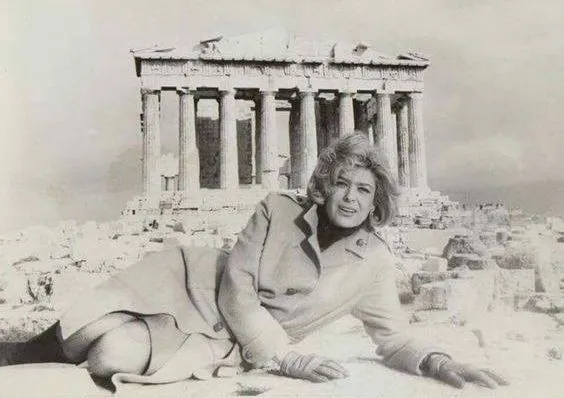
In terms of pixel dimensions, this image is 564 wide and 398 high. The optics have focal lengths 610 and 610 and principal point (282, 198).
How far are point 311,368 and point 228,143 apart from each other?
21595 mm

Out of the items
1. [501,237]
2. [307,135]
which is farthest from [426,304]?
[307,135]

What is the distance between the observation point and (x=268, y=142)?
25156 mm

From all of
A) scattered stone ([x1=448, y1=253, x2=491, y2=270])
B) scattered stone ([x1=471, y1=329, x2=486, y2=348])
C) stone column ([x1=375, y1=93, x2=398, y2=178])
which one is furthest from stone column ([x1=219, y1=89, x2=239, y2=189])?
scattered stone ([x1=471, y1=329, x2=486, y2=348])

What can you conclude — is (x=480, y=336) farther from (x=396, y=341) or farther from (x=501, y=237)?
(x=501, y=237)

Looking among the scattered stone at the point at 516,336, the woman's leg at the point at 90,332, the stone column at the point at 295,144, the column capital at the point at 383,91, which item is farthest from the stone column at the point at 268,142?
the woman's leg at the point at 90,332

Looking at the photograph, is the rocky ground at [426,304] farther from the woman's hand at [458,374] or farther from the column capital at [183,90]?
the column capital at [183,90]

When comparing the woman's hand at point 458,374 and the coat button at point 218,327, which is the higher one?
the coat button at point 218,327

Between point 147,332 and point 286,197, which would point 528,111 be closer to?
point 286,197

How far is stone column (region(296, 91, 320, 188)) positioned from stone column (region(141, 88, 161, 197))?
19.5 ft

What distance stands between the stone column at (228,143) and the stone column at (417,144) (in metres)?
7.74

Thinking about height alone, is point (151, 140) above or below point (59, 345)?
above

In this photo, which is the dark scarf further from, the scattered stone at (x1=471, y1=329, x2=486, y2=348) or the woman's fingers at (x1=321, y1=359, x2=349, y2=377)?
the scattered stone at (x1=471, y1=329, x2=486, y2=348)

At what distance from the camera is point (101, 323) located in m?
4.06

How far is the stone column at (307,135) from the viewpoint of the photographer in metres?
25.5
